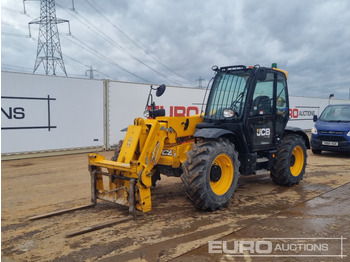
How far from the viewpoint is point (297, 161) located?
6.77 metres

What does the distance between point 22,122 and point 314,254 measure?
8920 millimetres

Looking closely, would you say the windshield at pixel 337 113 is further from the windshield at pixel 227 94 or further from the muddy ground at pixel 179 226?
the windshield at pixel 227 94

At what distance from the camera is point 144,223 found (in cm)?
423

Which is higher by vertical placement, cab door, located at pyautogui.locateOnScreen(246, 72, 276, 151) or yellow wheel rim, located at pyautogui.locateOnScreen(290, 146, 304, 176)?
cab door, located at pyautogui.locateOnScreen(246, 72, 276, 151)

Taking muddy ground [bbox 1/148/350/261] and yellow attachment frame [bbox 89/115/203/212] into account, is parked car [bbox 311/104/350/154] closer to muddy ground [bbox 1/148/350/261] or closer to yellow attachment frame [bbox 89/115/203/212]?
muddy ground [bbox 1/148/350/261]

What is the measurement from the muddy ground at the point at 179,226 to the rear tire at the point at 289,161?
8.3 inches

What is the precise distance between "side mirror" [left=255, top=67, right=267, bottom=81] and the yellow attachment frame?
5.01ft

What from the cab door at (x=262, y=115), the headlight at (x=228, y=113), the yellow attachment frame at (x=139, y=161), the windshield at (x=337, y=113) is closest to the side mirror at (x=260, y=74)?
the cab door at (x=262, y=115)

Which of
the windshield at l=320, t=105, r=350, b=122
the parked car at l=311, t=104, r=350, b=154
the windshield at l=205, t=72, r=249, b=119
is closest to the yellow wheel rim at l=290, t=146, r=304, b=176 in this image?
the windshield at l=205, t=72, r=249, b=119

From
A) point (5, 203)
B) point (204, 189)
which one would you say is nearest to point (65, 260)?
point (204, 189)

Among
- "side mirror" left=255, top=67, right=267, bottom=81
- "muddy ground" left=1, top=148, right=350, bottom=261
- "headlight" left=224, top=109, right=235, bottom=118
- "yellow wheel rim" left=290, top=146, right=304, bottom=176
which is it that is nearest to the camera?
"muddy ground" left=1, top=148, right=350, bottom=261

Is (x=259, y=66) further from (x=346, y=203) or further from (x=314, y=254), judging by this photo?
(x=314, y=254)

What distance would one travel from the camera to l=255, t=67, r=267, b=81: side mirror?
534cm

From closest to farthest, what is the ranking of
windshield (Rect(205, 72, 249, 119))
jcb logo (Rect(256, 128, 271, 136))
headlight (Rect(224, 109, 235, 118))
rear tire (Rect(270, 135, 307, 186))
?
headlight (Rect(224, 109, 235, 118))
windshield (Rect(205, 72, 249, 119))
jcb logo (Rect(256, 128, 271, 136))
rear tire (Rect(270, 135, 307, 186))
